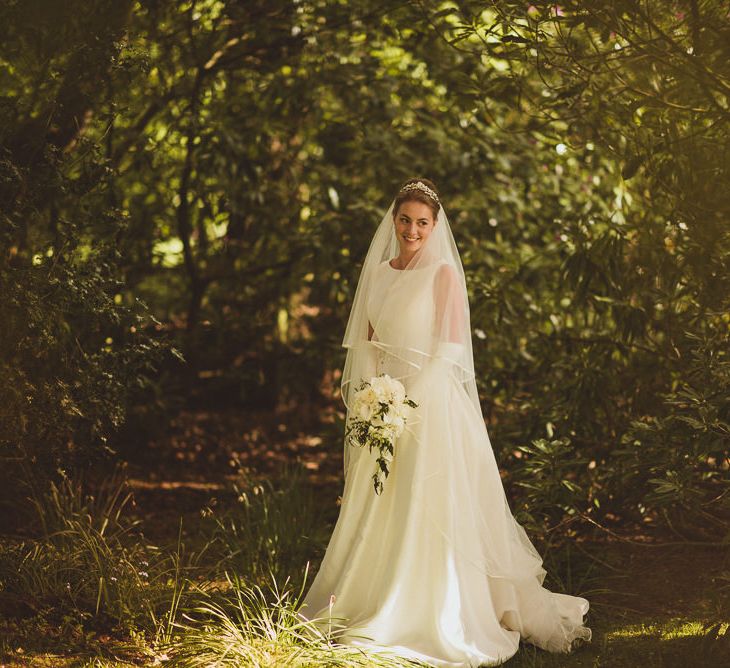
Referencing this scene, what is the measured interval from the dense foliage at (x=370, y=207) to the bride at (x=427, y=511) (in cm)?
84

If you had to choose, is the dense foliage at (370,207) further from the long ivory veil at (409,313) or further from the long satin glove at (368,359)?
the long satin glove at (368,359)

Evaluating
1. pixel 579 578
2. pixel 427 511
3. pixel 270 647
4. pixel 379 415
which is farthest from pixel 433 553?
pixel 579 578

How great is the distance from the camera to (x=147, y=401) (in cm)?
695

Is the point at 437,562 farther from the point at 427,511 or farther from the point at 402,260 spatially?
the point at 402,260

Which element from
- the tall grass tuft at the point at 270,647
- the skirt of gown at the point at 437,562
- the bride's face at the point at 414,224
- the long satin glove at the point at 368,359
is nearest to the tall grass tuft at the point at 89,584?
the tall grass tuft at the point at 270,647

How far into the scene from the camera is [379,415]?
153 inches

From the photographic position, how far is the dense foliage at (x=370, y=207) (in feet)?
14.9

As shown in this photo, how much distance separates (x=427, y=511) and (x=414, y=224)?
4.60 feet

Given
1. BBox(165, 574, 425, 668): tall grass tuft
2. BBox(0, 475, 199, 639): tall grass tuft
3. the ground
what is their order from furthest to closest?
1. BBox(0, 475, 199, 639): tall grass tuft
2. the ground
3. BBox(165, 574, 425, 668): tall grass tuft

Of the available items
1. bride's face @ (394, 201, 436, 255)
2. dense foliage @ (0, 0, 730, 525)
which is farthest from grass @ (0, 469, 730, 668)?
bride's face @ (394, 201, 436, 255)

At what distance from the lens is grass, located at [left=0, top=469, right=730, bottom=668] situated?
382 cm

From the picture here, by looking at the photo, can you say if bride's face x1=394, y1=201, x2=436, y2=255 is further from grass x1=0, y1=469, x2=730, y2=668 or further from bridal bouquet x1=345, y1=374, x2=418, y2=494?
grass x1=0, y1=469, x2=730, y2=668

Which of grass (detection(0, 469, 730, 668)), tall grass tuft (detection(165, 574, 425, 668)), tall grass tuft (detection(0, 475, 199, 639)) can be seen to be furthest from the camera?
tall grass tuft (detection(0, 475, 199, 639))

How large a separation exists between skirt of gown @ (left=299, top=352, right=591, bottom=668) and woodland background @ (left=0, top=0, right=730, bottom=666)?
0.22 meters
